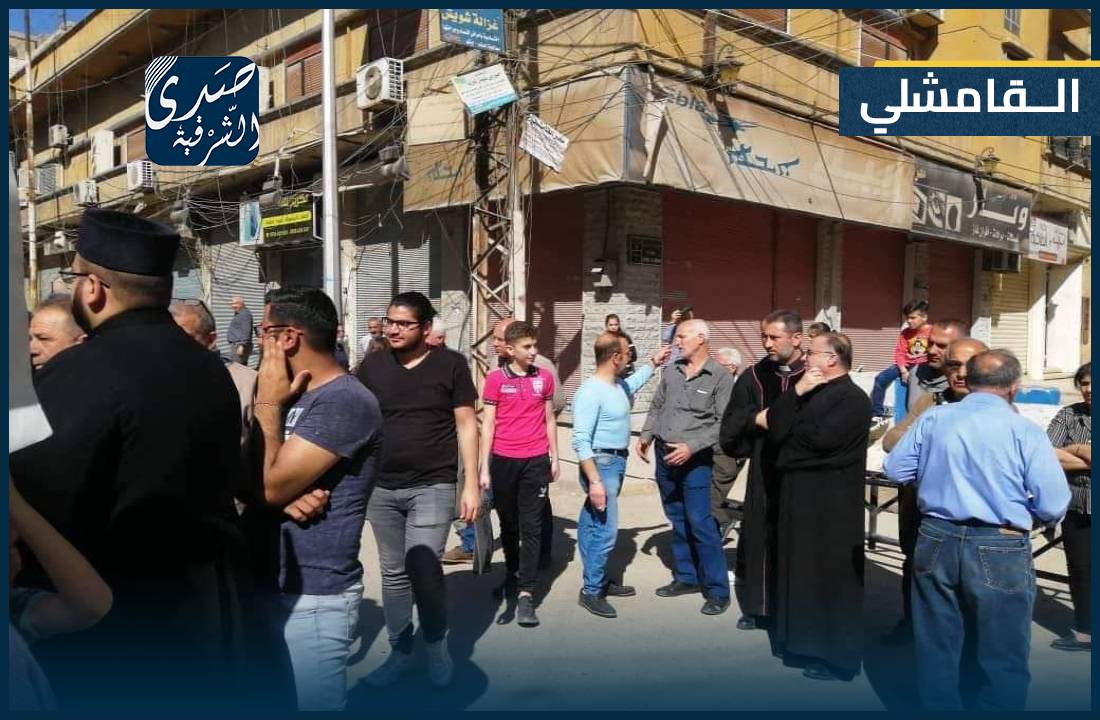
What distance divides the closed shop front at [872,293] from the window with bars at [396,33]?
852cm

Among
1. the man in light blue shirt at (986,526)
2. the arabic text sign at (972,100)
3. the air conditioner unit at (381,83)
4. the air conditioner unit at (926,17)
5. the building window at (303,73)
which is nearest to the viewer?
the man in light blue shirt at (986,526)

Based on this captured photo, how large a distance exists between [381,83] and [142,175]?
27.5 feet

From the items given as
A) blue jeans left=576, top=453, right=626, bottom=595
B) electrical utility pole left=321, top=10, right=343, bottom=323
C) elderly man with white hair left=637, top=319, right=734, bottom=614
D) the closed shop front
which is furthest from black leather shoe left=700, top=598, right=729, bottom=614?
the closed shop front

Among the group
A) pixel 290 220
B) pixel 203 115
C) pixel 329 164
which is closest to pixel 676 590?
pixel 329 164

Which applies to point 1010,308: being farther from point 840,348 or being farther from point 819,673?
point 819,673

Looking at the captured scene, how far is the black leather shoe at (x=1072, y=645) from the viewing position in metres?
4.34

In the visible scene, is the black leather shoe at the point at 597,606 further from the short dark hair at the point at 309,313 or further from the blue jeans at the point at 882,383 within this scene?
the blue jeans at the point at 882,383

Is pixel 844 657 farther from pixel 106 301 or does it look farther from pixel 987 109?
pixel 106 301

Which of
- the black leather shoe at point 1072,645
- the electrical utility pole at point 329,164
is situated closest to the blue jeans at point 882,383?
the black leather shoe at point 1072,645

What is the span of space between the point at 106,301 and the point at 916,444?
3105 mm

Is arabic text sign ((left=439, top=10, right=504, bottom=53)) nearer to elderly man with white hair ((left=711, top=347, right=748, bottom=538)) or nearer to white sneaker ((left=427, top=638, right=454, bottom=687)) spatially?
elderly man with white hair ((left=711, top=347, right=748, bottom=538))

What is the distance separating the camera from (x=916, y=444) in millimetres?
3484

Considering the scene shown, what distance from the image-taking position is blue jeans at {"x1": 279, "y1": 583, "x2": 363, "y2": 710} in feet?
8.34

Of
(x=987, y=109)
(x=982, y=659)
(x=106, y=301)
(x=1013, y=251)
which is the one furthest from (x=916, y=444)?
(x=1013, y=251)
